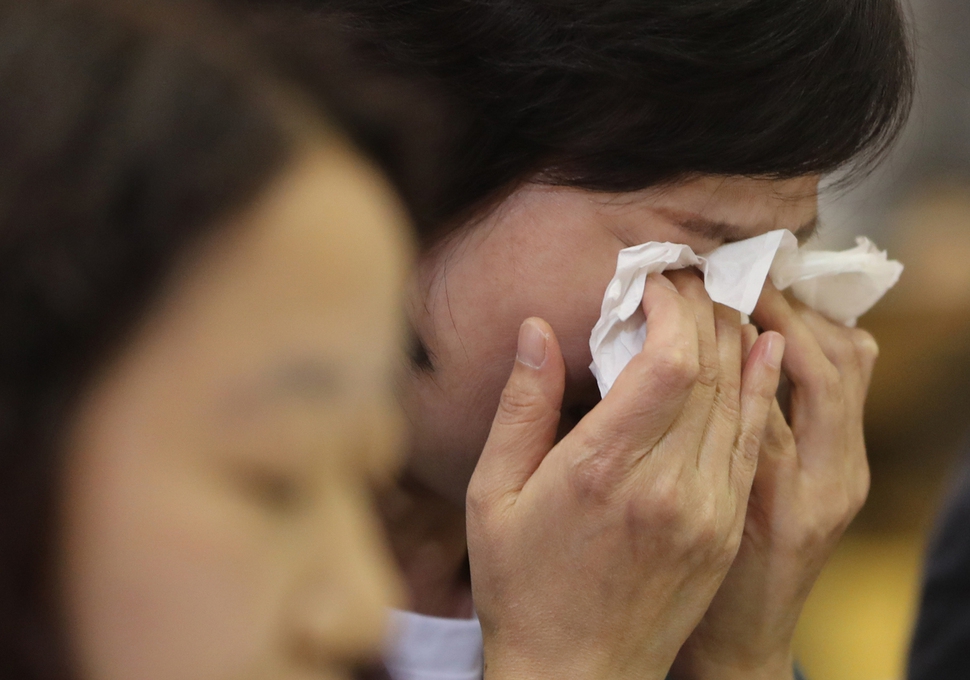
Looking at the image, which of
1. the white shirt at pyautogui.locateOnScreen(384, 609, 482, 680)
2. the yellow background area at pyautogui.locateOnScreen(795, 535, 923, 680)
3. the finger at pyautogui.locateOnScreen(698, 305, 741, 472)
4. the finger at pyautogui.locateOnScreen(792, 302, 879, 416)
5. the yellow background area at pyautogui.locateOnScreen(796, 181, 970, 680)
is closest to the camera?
the finger at pyautogui.locateOnScreen(698, 305, 741, 472)

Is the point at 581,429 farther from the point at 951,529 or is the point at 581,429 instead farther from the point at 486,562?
the point at 951,529

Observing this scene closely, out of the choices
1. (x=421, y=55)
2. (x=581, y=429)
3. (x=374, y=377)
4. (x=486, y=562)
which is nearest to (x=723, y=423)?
(x=581, y=429)

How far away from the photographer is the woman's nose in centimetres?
20

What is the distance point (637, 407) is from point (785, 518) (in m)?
0.35

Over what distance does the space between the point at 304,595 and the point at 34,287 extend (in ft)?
0.31

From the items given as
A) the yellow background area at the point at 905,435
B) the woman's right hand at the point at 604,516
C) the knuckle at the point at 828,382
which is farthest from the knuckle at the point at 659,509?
the yellow background area at the point at 905,435

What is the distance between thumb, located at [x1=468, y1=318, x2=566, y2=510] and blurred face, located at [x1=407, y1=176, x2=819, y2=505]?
0.03 meters

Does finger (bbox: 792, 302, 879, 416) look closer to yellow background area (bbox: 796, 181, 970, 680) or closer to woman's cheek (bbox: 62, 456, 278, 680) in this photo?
woman's cheek (bbox: 62, 456, 278, 680)

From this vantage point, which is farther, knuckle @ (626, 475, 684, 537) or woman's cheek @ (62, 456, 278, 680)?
knuckle @ (626, 475, 684, 537)

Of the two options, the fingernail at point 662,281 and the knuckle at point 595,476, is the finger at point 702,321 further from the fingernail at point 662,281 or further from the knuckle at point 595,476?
the knuckle at point 595,476

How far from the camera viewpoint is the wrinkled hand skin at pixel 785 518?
975mm

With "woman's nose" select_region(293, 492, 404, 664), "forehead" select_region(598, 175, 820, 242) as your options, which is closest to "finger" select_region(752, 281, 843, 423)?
"forehead" select_region(598, 175, 820, 242)

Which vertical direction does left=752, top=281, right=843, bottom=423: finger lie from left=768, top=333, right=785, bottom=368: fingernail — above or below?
below

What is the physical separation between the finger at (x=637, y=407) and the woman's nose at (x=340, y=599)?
53cm
